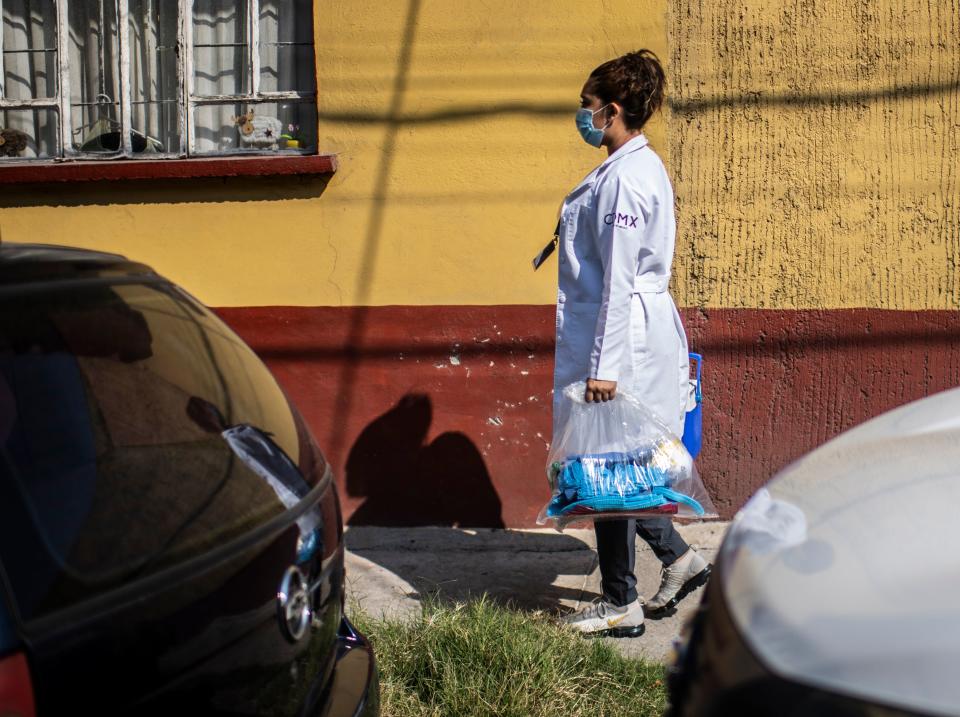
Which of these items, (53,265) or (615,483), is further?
(615,483)

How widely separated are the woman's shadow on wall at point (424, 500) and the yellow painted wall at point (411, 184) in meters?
0.62

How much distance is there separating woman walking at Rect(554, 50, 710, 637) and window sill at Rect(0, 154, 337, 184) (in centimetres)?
158

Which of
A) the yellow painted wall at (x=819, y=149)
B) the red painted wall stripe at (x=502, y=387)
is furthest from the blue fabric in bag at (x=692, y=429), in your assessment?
the yellow painted wall at (x=819, y=149)

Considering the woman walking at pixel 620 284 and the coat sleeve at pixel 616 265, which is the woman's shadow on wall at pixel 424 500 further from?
the coat sleeve at pixel 616 265

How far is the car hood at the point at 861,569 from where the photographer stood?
1.37 m

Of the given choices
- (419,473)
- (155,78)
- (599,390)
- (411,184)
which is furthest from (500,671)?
(155,78)

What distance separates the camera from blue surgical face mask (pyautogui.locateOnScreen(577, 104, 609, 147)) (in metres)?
3.71

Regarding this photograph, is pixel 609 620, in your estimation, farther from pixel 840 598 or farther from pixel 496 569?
pixel 840 598

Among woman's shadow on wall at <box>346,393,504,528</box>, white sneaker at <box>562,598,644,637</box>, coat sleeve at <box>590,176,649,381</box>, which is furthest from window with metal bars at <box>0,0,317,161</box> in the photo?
white sneaker at <box>562,598,644,637</box>

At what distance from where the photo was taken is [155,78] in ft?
17.1

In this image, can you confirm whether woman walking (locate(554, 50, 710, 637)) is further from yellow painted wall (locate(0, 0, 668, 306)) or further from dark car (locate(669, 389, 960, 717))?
dark car (locate(669, 389, 960, 717))

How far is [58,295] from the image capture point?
1.83m

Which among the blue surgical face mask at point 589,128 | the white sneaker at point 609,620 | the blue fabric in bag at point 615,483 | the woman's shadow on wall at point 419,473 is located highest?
the blue surgical face mask at point 589,128

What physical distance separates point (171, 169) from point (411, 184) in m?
1.10
